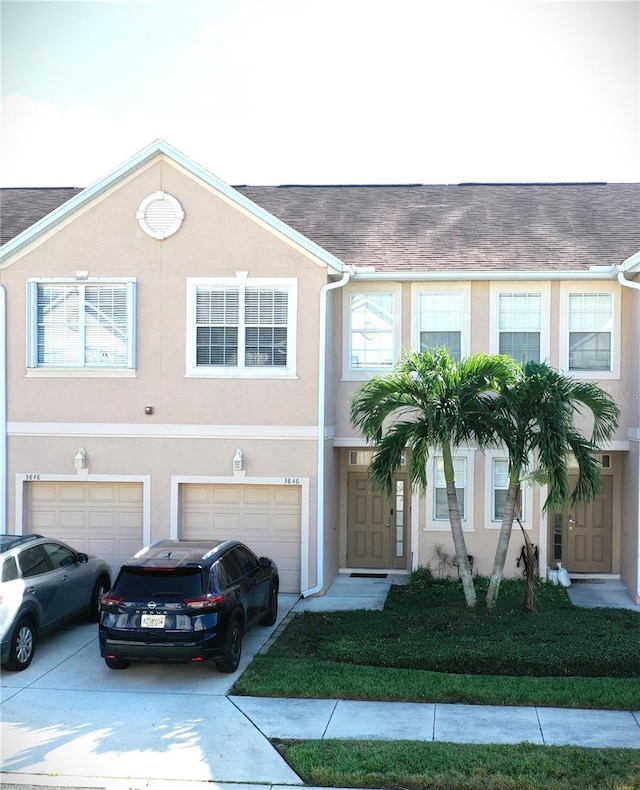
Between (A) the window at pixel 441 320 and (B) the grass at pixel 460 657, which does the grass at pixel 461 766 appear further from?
(A) the window at pixel 441 320

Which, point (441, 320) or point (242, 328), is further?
point (441, 320)

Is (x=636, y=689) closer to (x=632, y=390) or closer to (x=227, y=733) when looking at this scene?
(x=227, y=733)

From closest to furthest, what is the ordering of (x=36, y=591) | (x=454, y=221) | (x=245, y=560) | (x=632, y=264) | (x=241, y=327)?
(x=36, y=591) → (x=245, y=560) → (x=632, y=264) → (x=241, y=327) → (x=454, y=221)

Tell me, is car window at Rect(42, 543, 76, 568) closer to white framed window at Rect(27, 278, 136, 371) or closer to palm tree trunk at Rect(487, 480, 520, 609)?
white framed window at Rect(27, 278, 136, 371)

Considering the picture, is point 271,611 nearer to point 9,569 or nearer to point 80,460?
point 9,569

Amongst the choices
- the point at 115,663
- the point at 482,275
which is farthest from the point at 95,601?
the point at 482,275

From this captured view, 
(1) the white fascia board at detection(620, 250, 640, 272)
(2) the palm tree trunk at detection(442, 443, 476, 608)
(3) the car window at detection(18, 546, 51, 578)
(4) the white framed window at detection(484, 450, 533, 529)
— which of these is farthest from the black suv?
(1) the white fascia board at detection(620, 250, 640, 272)

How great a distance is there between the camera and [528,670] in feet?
35.1

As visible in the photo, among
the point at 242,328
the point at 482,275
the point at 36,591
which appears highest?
the point at 482,275

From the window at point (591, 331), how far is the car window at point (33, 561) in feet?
31.5

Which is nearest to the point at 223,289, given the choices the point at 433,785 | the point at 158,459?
the point at 158,459

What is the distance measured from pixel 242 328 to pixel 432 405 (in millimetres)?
4305

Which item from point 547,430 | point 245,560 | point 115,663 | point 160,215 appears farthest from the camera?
point 160,215

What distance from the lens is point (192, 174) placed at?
50.6ft
